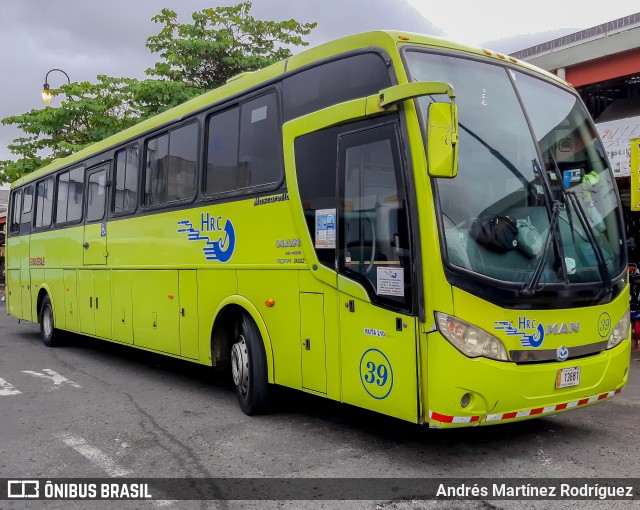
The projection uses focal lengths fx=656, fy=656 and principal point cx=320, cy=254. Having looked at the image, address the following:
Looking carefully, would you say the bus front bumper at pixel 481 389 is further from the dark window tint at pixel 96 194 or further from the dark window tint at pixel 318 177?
the dark window tint at pixel 96 194

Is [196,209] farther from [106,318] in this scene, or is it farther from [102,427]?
[106,318]

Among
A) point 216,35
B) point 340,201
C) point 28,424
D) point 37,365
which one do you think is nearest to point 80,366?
point 37,365

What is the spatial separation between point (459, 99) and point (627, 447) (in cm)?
312

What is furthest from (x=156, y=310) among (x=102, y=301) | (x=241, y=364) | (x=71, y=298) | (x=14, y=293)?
(x=14, y=293)

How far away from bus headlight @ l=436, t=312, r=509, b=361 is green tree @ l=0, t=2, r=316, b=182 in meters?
17.3

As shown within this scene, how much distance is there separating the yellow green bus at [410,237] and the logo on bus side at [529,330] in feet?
0.05

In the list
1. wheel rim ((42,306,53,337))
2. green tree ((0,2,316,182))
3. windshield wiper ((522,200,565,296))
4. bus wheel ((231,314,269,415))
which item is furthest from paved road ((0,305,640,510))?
green tree ((0,2,316,182))

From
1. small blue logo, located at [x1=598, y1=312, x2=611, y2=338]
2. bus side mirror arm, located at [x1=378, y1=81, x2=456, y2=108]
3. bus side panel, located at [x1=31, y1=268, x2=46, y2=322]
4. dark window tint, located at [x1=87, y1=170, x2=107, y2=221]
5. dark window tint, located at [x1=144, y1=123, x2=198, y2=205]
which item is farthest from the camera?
bus side panel, located at [x1=31, y1=268, x2=46, y2=322]

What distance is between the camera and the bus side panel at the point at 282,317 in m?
5.79

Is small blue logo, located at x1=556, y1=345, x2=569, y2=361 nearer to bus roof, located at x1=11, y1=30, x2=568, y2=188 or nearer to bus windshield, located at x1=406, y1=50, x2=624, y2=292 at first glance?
bus windshield, located at x1=406, y1=50, x2=624, y2=292

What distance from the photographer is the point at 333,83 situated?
18.1 feet

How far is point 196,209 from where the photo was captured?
7359 millimetres

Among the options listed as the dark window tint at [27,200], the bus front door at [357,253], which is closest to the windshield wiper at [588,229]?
the bus front door at [357,253]

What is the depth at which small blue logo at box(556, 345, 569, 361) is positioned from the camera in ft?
15.9
